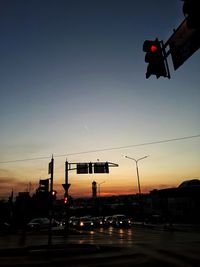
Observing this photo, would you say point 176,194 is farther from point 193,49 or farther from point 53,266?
point 193,49

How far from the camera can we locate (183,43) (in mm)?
6809

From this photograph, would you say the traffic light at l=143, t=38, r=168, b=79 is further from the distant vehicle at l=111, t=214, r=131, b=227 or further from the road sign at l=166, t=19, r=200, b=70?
the distant vehicle at l=111, t=214, r=131, b=227

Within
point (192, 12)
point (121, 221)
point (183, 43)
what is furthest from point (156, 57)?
point (121, 221)

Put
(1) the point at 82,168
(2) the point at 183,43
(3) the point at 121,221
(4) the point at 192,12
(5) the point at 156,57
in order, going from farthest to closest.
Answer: (3) the point at 121,221, (1) the point at 82,168, (5) the point at 156,57, (2) the point at 183,43, (4) the point at 192,12

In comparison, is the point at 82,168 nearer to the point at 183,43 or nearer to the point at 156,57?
the point at 156,57

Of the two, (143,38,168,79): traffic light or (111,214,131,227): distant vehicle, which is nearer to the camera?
(143,38,168,79): traffic light

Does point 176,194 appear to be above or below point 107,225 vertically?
above

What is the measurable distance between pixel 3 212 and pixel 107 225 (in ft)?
72.2

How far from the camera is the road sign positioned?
20.8 ft

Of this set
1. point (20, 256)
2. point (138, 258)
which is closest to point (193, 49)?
point (138, 258)

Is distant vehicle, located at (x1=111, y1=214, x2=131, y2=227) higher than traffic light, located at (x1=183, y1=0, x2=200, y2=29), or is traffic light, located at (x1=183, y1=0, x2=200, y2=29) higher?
distant vehicle, located at (x1=111, y1=214, x2=131, y2=227)

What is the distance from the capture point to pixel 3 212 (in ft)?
217

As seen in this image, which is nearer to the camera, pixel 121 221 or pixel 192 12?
pixel 192 12

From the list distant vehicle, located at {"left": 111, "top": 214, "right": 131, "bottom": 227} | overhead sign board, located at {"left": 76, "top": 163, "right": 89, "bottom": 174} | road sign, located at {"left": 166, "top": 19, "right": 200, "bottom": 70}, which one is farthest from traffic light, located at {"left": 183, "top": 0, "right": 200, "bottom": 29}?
distant vehicle, located at {"left": 111, "top": 214, "right": 131, "bottom": 227}
